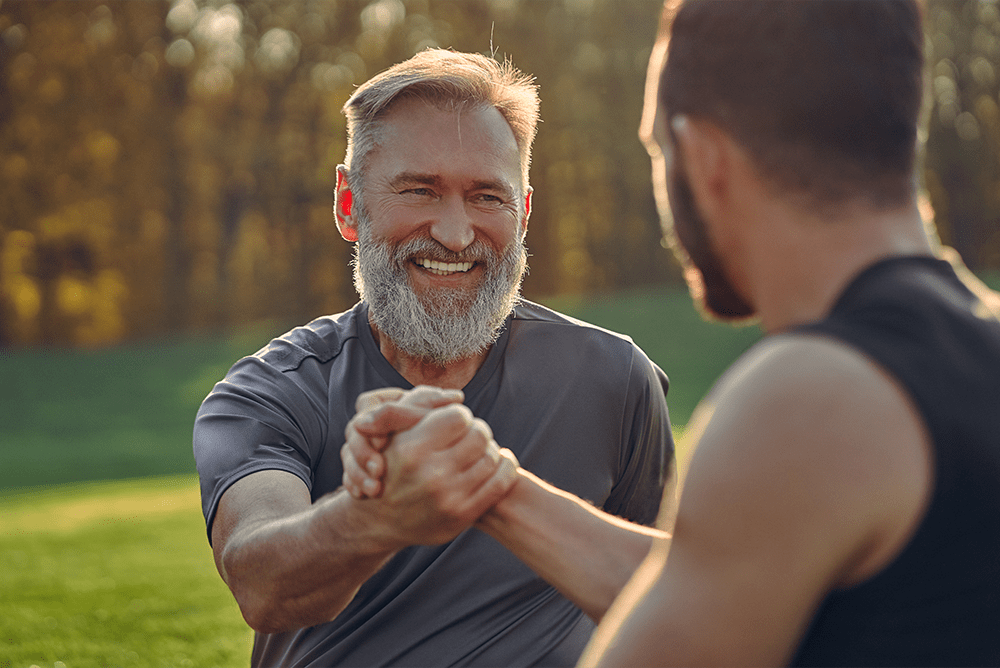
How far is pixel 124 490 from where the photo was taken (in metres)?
12.9

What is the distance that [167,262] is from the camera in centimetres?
2511

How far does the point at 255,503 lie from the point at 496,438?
79 centimetres

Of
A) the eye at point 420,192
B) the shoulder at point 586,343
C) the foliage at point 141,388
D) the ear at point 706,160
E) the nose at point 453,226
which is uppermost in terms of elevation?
the ear at point 706,160

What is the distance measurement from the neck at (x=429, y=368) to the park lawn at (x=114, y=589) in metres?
2.94

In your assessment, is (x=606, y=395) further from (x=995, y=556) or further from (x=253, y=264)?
(x=253, y=264)

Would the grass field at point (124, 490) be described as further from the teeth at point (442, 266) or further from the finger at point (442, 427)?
the finger at point (442, 427)

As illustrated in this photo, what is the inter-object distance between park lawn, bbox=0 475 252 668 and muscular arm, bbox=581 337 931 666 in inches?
177

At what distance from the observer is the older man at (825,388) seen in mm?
→ 1286

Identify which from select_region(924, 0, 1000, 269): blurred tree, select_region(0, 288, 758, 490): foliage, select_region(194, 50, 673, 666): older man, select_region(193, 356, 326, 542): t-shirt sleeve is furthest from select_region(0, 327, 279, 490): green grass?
select_region(924, 0, 1000, 269): blurred tree

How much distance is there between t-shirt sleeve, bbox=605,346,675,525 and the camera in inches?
120

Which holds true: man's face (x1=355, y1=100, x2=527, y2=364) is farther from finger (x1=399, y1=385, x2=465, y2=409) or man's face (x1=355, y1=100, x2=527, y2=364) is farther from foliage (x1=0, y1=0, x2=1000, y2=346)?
foliage (x1=0, y1=0, x2=1000, y2=346)

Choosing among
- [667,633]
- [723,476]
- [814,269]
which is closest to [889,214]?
[814,269]

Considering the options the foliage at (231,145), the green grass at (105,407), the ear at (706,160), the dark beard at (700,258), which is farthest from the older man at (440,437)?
the foliage at (231,145)

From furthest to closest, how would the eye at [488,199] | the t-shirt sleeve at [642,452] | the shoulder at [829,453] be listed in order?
the eye at [488,199] < the t-shirt sleeve at [642,452] < the shoulder at [829,453]
